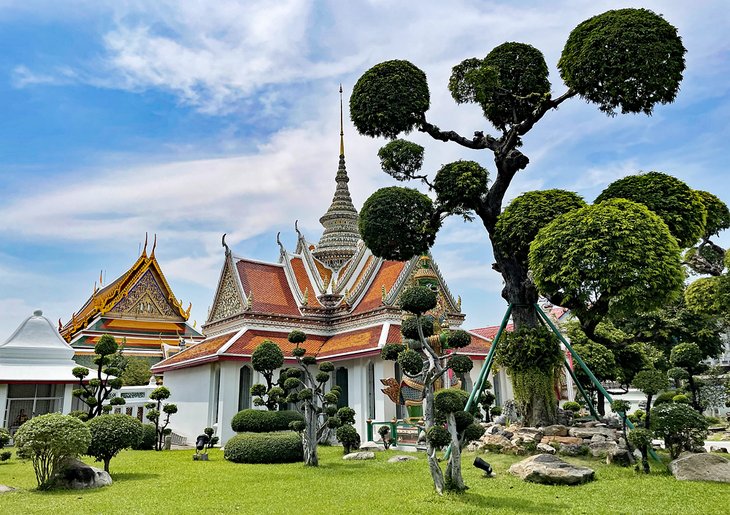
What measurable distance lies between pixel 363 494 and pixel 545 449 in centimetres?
391

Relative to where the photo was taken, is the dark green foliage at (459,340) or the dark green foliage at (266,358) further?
the dark green foliage at (266,358)

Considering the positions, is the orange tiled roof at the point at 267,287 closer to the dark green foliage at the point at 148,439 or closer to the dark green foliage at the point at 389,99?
the dark green foliage at the point at 148,439

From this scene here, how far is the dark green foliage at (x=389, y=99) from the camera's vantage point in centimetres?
1162

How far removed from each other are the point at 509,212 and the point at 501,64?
3.75 meters

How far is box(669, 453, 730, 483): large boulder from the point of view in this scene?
26.5ft

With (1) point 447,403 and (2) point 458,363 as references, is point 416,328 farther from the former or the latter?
(1) point 447,403

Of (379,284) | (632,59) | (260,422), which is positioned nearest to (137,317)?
(379,284)

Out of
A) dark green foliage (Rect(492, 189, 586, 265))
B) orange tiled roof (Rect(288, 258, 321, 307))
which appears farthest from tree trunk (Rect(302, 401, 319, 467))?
orange tiled roof (Rect(288, 258, 321, 307))

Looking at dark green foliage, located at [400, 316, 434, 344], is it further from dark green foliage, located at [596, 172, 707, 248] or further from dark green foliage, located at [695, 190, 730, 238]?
dark green foliage, located at [695, 190, 730, 238]

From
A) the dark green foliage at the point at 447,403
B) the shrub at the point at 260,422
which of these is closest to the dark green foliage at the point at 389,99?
the dark green foliage at the point at 447,403

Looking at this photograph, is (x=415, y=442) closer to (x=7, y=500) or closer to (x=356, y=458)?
(x=356, y=458)

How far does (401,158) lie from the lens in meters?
12.4

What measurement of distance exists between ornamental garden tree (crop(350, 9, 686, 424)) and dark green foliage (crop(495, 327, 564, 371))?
185 millimetres

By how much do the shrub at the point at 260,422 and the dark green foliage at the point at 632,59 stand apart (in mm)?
10496
